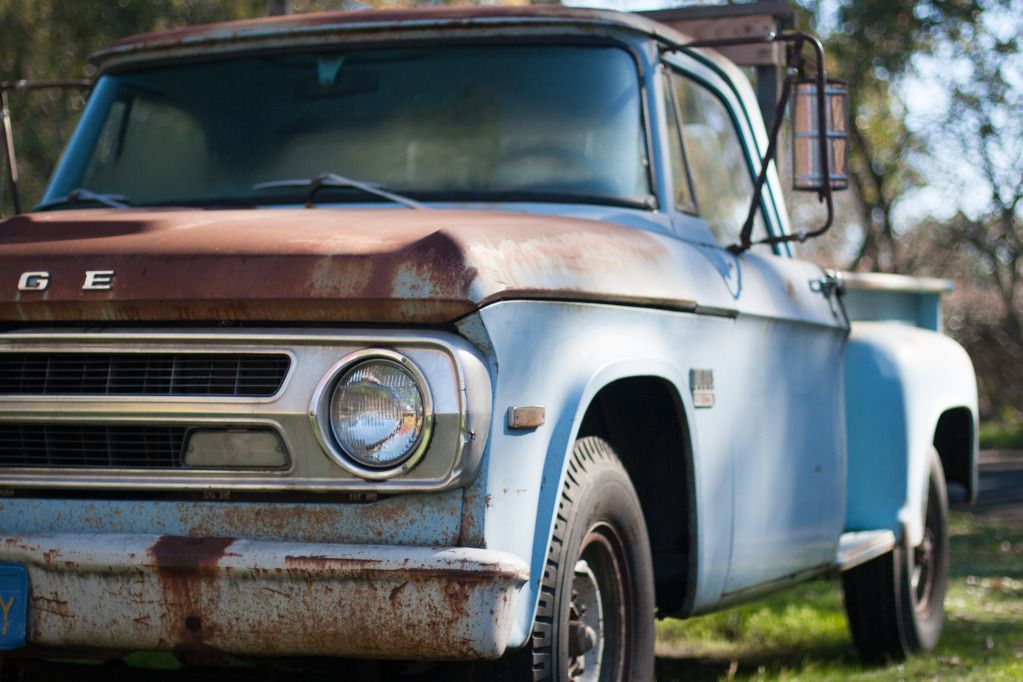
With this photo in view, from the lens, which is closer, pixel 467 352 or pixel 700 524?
pixel 467 352

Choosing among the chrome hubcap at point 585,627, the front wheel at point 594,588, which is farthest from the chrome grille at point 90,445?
the chrome hubcap at point 585,627

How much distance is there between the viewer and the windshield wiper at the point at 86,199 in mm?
4273

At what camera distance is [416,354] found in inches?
113

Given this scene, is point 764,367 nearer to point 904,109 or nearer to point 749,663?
point 749,663

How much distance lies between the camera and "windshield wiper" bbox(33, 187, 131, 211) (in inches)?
168

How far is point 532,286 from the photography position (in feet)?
10.00

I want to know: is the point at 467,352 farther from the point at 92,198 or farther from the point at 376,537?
the point at 92,198

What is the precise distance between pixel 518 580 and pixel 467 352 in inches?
17.2

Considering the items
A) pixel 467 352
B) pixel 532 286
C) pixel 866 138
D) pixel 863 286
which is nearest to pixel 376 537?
pixel 467 352

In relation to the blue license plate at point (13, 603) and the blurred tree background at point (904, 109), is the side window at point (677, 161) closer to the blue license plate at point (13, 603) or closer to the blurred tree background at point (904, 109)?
the blue license plate at point (13, 603)

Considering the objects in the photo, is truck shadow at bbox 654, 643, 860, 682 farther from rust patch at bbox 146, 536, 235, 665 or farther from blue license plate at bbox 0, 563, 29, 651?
blue license plate at bbox 0, 563, 29, 651

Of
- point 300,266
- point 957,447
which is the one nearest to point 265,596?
point 300,266

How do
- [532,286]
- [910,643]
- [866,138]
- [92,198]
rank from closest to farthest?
1. [532,286]
2. [92,198]
3. [910,643]
4. [866,138]

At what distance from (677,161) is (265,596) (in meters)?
2.05
